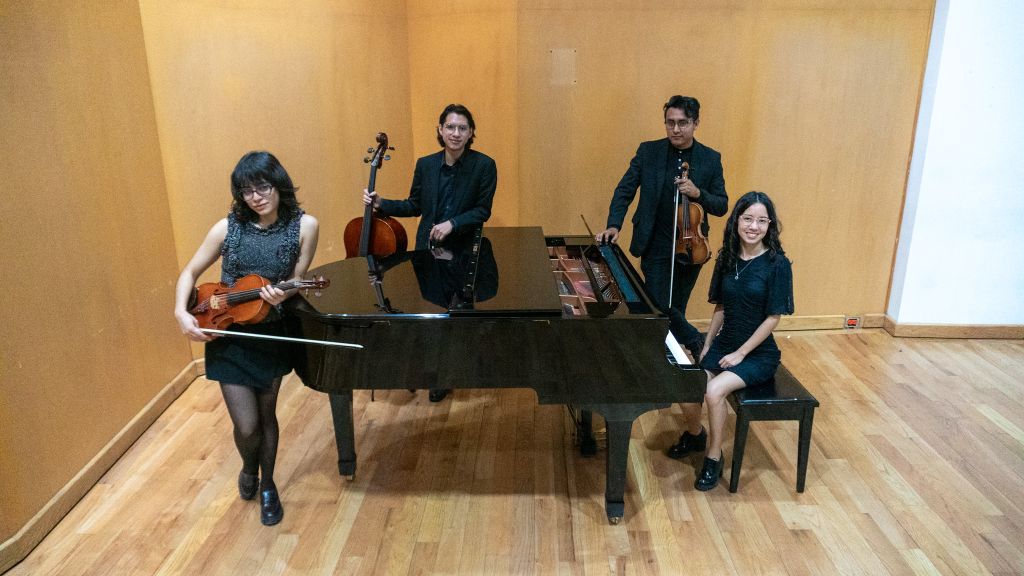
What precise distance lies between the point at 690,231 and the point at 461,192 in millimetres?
1047

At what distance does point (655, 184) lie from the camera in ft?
10.2

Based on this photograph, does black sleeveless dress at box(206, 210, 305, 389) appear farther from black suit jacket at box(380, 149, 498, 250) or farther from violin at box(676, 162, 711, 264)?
violin at box(676, 162, 711, 264)

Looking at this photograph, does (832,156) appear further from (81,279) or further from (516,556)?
(81,279)

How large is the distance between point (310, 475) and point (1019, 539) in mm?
2601

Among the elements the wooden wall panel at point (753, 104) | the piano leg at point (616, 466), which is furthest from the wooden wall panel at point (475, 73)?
the piano leg at point (616, 466)

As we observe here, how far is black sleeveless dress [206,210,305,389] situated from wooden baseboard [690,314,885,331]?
9.10ft

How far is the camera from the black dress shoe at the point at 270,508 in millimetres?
2443

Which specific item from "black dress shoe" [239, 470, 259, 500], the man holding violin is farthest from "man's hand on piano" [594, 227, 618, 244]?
"black dress shoe" [239, 470, 259, 500]

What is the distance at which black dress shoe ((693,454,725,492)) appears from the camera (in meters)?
2.62

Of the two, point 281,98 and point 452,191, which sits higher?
point 281,98

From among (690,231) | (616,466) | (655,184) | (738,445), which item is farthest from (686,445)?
(655,184)

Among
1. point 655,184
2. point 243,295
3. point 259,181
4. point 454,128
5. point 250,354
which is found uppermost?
point 454,128

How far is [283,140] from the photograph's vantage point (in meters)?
3.66

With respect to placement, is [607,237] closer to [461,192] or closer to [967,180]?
[461,192]
